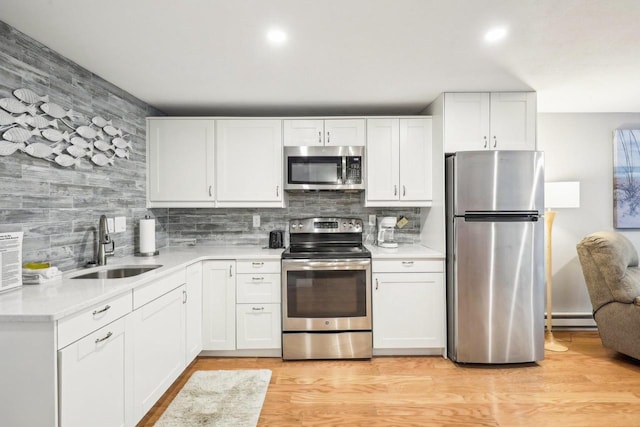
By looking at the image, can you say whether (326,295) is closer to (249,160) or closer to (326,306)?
(326,306)

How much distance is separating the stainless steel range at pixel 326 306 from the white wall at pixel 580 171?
7.56 ft

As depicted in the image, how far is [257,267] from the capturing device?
3.07 m

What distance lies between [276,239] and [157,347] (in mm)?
1535

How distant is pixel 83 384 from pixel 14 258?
755 mm

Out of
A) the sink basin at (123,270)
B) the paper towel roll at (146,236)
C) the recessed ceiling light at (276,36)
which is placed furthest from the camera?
the paper towel roll at (146,236)

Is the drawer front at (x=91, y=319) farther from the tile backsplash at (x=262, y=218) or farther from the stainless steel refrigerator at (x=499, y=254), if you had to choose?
the stainless steel refrigerator at (x=499, y=254)

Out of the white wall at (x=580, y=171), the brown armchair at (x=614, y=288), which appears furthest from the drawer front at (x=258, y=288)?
the white wall at (x=580, y=171)

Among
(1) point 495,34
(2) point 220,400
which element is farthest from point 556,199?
(2) point 220,400

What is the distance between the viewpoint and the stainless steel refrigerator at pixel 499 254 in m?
2.82

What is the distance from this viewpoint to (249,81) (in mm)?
2703

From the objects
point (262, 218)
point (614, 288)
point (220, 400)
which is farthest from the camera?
point (262, 218)

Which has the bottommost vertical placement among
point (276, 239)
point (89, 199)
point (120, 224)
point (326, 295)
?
point (326, 295)

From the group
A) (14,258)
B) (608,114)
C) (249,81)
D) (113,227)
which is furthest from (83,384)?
(608,114)

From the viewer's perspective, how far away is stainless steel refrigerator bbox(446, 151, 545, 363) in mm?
2818
